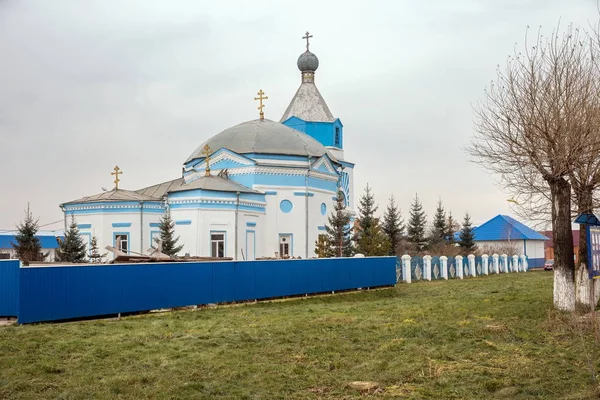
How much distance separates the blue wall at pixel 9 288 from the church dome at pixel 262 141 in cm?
2533

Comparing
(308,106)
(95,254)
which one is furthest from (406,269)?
(308,106)

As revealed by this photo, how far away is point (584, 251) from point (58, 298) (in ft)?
41.3

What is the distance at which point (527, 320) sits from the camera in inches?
593

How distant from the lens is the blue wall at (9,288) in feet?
51.2

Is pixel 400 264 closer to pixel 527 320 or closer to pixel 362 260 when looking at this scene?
pixel 362 260

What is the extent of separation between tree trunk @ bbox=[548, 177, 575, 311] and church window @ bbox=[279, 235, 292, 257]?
24.5 m

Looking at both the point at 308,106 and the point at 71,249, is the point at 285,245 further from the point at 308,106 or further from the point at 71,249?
the point at 308,106

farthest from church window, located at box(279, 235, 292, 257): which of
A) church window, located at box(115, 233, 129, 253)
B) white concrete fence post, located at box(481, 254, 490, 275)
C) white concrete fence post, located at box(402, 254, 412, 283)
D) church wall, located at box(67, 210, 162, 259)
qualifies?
white concrete fence post, located at box(481, 254, 490, 275)

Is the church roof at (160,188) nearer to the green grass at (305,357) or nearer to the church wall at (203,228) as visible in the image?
the church wall at (203,228)

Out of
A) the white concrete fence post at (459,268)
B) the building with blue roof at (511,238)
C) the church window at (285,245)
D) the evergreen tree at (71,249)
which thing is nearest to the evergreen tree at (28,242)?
the evergreen tree at (71,249)

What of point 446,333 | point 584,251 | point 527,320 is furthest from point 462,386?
point 584,251

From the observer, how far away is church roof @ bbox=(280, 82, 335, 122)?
52031mm

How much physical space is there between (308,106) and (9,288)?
38402mm

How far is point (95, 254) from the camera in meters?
35.1
